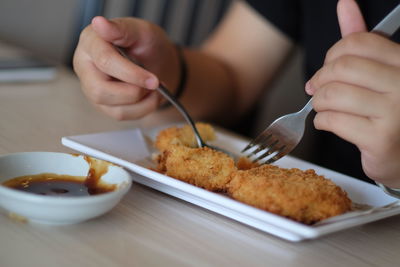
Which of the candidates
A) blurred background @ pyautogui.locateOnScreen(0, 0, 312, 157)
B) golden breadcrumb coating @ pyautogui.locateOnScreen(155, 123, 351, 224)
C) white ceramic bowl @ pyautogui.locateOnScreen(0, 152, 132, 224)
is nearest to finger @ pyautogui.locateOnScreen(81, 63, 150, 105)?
golden breadcrumb coating @ pyautogui.locateOnScreen(155, 123, 351, 224)

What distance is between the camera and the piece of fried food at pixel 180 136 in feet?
3.20

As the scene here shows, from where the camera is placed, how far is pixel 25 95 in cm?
139

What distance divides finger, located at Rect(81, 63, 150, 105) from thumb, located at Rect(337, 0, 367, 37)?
0.40 m

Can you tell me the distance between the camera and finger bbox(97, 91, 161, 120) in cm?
107

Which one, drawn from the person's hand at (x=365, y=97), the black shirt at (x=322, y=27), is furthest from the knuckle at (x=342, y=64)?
the black shirt at (x=322, y=27)

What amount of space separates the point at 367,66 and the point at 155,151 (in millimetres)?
461

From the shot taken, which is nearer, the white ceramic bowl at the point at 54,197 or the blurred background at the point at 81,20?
the white ceramic bowl at the point at 54,197

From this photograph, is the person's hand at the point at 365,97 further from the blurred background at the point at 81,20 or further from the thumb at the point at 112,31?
the blurred background at the point at 81,20

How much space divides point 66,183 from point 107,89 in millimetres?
312

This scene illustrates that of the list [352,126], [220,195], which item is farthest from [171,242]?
[352,126]

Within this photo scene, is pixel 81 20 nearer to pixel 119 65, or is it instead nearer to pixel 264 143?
pixel 119 65

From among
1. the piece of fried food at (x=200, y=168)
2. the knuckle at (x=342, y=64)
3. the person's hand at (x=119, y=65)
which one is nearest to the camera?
the knuckle at (x=342, y=64)

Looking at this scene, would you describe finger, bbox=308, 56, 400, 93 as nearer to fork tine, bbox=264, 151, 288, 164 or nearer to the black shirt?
fork tine, bbox=264, 151, 288, 164

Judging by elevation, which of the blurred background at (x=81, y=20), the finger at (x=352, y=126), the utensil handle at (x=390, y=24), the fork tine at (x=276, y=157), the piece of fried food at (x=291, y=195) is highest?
the utensil handle at (x=390, y=24)
